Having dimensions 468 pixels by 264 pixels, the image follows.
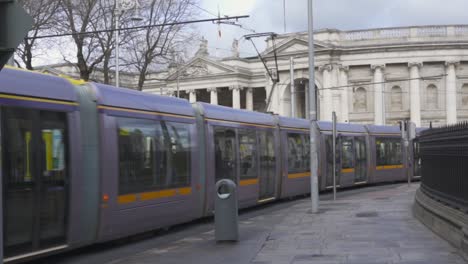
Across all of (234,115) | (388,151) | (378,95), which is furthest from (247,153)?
(378,95)

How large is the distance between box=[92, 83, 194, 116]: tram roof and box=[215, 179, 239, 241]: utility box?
213 centimetres

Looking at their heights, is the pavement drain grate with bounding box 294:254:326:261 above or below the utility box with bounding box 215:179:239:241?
below

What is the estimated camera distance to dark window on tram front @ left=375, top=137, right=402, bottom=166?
102 feet

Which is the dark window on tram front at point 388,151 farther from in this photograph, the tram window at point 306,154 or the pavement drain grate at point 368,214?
the pavement drain grate at point 368,214

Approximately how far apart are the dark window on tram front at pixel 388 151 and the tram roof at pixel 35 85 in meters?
22.8

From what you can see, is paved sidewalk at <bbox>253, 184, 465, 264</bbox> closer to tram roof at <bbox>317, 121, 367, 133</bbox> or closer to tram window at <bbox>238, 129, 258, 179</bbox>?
tram window at <bbox>238, 129, 258, 179</bbox>

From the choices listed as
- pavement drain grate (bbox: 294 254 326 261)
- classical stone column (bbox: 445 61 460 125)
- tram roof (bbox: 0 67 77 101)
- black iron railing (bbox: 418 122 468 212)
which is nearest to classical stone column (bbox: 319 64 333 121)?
classical stone column (bbox: 445 61 460 125)

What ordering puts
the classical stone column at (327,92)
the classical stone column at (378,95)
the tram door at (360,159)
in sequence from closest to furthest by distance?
the tram door at (360,159)
the classical stone column at (378,95)
the classical stone column at (327,92)

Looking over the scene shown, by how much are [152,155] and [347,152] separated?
1700 centimetres

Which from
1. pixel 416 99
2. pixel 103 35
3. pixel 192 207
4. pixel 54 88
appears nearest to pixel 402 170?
pixel 103 35

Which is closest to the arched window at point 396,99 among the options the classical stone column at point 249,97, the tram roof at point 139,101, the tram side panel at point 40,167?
the classical stone column at point 249,97

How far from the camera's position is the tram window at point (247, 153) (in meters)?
17.2

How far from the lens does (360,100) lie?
8906cm

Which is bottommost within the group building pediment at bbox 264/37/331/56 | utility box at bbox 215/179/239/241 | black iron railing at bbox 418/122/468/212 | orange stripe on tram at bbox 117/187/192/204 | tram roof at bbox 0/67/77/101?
utility box at bbox 215/179/239/241
